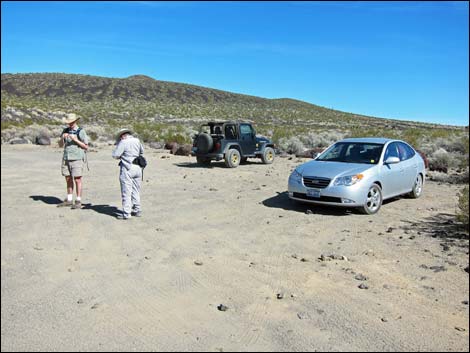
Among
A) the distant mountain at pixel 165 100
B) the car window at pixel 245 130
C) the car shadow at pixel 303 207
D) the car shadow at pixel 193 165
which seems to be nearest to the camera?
the car shadow at pixel 303 207

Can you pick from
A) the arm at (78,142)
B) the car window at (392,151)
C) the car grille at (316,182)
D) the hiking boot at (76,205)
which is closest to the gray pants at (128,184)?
the arm at (78,142)

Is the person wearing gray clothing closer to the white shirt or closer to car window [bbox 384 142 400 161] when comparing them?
the white shirt

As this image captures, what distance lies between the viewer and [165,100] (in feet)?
291

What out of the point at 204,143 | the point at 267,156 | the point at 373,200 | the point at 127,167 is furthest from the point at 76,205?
the point at 267,156

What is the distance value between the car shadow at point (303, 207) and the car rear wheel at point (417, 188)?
2.33 m

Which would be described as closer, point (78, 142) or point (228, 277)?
point (228, 277)

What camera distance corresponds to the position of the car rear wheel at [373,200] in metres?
9.16

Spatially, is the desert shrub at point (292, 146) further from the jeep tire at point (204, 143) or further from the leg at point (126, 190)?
the leg at point (126, 190)

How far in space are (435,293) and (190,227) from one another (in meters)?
4.08

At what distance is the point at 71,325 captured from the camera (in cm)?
370

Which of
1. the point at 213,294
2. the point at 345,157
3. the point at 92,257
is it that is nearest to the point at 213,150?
the point at 345,157

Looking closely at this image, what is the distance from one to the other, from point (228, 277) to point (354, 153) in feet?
19.0

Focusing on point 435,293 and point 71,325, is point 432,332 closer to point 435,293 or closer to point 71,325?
point 435,293

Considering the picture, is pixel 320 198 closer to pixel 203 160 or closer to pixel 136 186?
pixel 136 186
